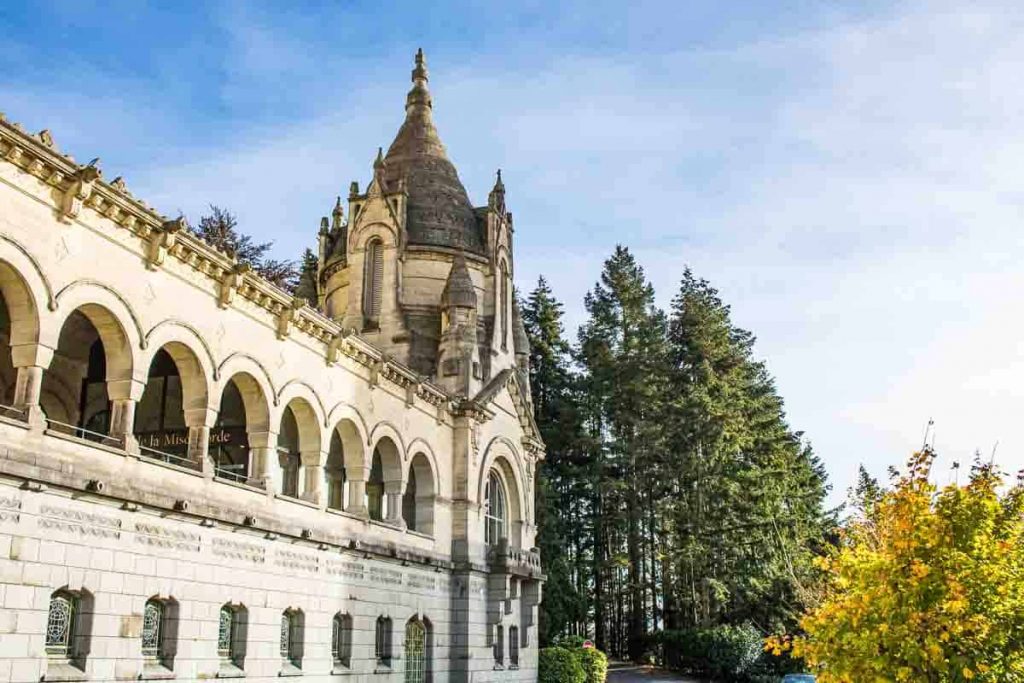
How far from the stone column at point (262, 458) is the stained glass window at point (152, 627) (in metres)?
3.83

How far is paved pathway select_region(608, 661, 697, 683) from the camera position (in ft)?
134

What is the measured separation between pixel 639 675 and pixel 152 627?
30138 mm

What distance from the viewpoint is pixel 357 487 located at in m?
24.7

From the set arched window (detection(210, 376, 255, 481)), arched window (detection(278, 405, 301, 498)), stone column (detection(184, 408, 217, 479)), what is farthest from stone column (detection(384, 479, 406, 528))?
stone column (detection(184, 408, 217, 479))

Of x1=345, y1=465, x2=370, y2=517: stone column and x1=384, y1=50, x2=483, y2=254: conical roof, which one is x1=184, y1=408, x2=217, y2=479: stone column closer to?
x1=345, y1=465, x2=370, y2=517: stone column

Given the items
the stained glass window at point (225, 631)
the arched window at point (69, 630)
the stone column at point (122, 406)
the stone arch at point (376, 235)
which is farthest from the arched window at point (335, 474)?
the arched window at point (69, 630)

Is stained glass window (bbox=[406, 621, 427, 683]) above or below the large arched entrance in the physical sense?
below

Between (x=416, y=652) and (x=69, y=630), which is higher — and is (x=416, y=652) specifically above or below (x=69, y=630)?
below

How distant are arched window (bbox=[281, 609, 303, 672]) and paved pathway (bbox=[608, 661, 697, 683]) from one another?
74.6 feet

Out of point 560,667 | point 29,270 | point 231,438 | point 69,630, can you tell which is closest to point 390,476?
point 231,438

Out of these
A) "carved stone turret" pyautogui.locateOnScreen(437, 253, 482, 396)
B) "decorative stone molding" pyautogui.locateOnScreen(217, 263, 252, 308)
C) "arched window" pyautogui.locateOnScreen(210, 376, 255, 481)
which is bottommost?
"arched window" pyautogui.locateOnScreen(210, 376, 255, 481)

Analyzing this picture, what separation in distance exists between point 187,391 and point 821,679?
12728mm

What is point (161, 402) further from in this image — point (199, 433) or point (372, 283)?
point (372, 283)

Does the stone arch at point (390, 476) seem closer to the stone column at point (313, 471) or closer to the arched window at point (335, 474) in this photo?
the arched window at point (335, 474)
